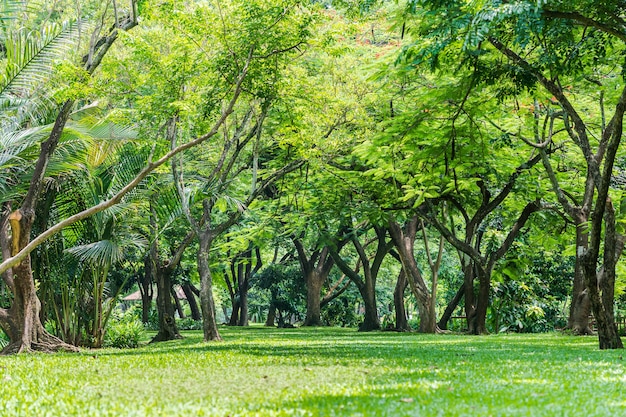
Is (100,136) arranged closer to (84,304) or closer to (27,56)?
(27,56)

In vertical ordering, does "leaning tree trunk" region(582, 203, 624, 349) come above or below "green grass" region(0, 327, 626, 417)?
above

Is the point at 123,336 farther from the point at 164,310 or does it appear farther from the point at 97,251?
the point at 97,251

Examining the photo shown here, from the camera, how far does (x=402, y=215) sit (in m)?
22.1

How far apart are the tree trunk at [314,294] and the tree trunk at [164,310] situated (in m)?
10.5

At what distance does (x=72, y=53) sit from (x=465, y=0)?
849cm

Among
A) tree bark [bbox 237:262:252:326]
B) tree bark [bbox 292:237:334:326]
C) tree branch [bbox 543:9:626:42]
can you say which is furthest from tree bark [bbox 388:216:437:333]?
tree branch [bbox 543:9:626:42]

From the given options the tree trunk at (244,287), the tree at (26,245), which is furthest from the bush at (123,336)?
the tree trunk at (244,287)

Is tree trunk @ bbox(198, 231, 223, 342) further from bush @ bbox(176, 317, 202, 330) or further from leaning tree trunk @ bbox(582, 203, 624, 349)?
bush @ bbox(176, 317, 202, 330)

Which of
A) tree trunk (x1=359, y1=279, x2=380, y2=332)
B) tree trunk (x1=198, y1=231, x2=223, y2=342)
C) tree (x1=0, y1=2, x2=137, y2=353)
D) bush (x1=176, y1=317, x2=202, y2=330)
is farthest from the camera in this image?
bush (x1=176, y1=317, x2=202, y2=330)

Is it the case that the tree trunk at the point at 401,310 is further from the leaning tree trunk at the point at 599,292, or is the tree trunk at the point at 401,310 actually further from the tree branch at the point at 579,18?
the tree branch at the point at 579,18

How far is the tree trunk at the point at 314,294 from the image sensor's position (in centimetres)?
3172

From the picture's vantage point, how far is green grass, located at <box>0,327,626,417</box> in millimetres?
6105

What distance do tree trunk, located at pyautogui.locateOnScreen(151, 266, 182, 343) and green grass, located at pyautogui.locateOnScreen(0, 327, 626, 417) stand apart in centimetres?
954

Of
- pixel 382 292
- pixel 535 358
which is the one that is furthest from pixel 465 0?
pixel 382 292
